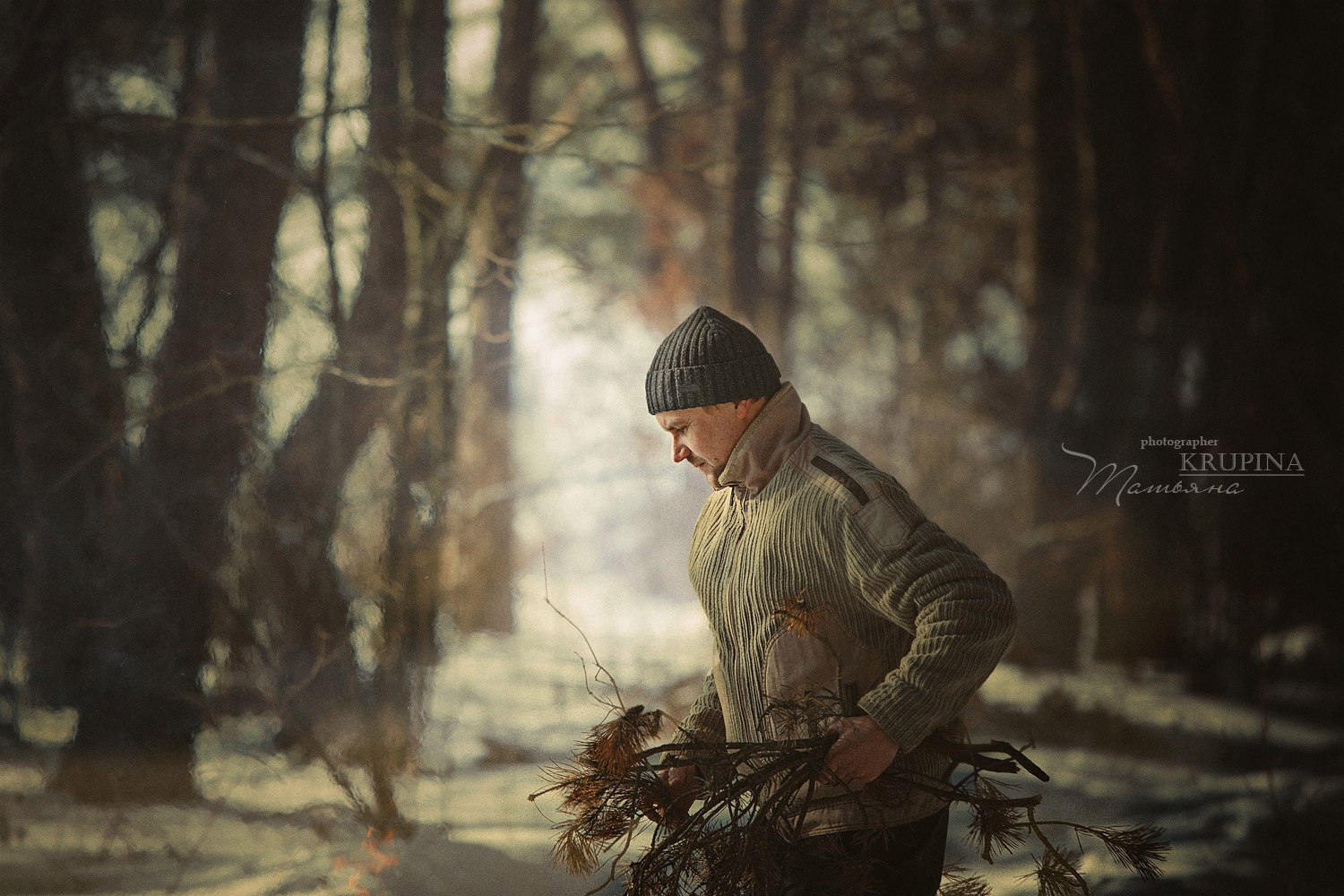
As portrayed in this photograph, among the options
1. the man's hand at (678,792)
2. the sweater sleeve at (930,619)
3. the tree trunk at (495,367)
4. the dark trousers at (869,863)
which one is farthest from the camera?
the tree trunk at (495,367)

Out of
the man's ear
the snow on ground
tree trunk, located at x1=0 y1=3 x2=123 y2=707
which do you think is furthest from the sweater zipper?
tree trunk, located at x1=0 y1=3 x2=123 y2=707

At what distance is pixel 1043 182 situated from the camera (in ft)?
10.4

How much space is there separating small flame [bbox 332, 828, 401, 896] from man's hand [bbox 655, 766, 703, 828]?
5.30 ft

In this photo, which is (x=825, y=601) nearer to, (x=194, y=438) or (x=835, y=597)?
(x=835, y=597)

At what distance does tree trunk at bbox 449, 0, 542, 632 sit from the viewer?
10.3 feet

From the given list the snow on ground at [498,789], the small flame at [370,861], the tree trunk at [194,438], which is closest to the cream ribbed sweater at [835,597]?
the snow on ground at [498,789]

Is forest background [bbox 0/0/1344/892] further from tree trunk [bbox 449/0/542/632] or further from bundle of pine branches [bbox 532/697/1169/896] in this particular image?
bundle of pine branches [bbox 532/697/1169/896]

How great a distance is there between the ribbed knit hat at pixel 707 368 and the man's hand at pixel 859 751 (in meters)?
0.51

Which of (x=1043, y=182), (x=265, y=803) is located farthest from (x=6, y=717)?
(x=1043, y=182)

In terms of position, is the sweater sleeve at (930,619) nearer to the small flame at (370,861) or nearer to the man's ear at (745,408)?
the man's ear at (745,408)

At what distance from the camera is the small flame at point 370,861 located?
3031mm

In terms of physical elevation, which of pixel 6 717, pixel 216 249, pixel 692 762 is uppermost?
pixel 216 249

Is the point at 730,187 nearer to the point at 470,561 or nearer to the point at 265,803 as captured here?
the point at 470,561

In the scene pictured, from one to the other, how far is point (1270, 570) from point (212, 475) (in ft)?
9.65
